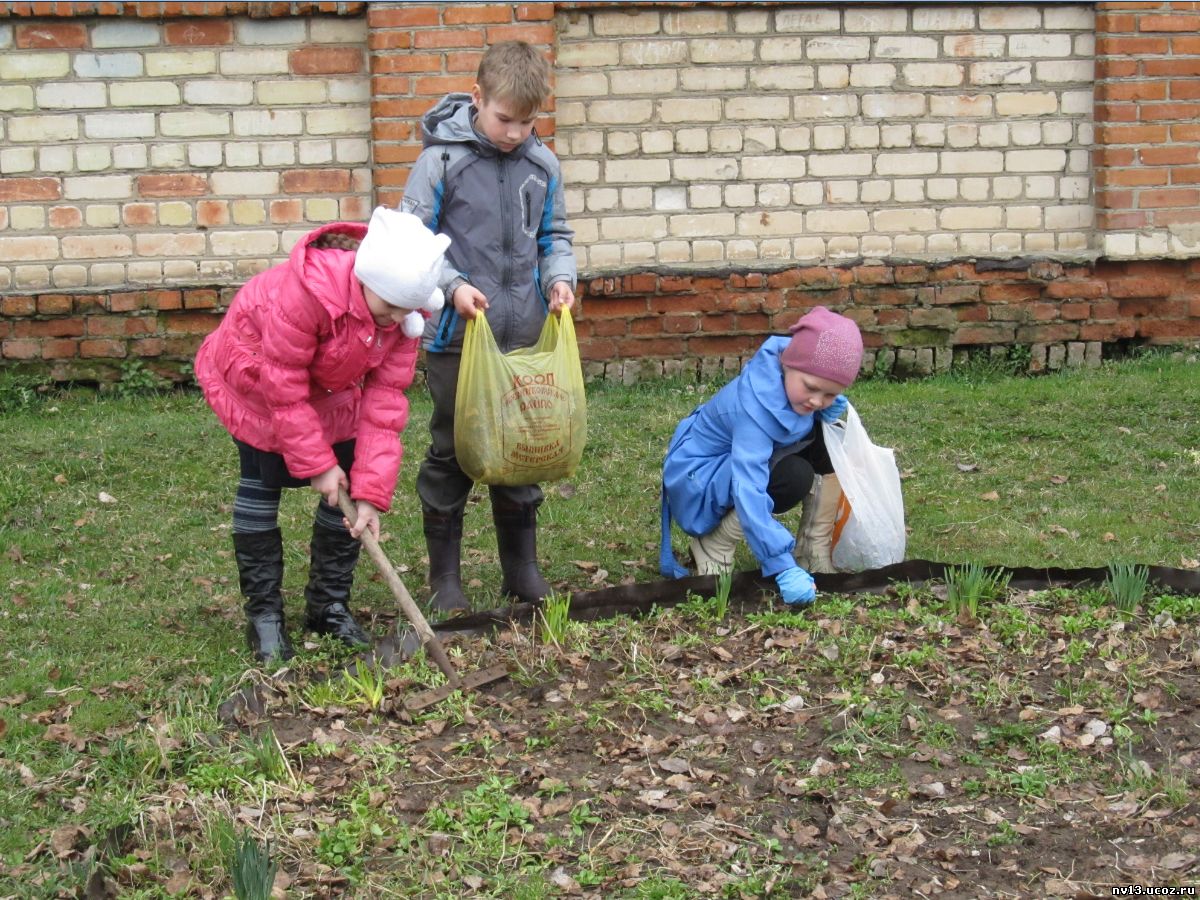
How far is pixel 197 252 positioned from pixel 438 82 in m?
1.66

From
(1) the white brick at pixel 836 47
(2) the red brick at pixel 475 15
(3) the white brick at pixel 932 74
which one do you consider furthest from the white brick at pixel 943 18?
(2) the red brick at pixel 475 15

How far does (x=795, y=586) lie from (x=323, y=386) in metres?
1.61

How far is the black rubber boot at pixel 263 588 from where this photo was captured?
454 cm

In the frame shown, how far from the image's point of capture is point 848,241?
8.37m

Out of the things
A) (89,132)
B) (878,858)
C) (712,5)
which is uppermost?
(712,5)

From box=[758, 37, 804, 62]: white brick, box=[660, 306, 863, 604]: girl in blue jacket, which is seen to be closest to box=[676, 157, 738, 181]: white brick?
box=[758, 37, 804, 62]: white brick

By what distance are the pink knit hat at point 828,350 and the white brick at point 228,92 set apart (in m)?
4.43

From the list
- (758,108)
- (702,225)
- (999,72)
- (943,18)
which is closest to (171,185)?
(702,225)

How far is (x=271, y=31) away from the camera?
7.93 m

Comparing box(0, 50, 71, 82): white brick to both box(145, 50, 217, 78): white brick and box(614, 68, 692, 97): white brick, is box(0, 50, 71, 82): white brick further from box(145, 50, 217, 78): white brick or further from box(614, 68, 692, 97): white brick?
box(614, 68, 692, 97): white brick

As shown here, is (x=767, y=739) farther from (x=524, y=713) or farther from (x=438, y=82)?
(x=438, y=82)

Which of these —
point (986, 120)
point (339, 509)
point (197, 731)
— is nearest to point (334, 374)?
point (339, 509)

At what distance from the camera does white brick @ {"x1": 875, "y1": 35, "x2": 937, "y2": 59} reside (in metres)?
8.21
